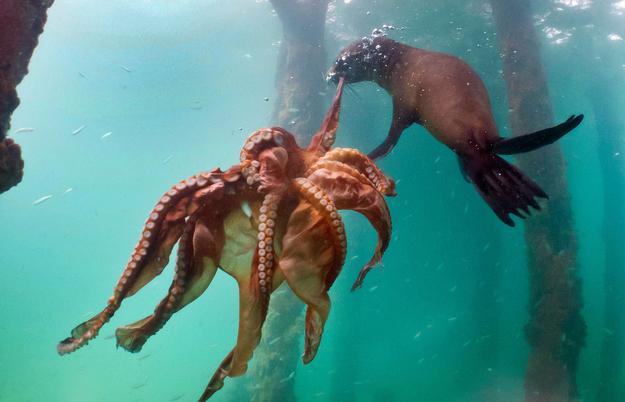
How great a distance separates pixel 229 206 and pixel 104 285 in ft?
460

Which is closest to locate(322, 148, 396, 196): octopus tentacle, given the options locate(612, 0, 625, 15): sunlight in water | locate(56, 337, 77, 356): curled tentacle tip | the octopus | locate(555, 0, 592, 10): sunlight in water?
the octopus

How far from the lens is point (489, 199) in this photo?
10.1ft

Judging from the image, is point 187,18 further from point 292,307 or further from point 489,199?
point 489,199

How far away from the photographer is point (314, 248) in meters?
2.11

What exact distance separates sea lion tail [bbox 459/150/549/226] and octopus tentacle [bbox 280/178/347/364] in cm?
147

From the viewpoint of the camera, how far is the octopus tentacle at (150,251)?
77.6 inches

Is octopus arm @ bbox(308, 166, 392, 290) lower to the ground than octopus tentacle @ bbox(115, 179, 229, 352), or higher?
higher

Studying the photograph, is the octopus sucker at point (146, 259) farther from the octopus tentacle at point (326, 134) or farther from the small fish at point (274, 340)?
the small fish at point (274, 340)

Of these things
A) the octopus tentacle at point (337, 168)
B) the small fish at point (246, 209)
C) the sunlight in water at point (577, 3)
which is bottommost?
the small fish at point (246, 209)

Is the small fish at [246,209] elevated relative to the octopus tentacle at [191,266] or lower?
elevated

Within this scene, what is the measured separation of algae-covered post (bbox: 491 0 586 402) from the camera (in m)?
12.2

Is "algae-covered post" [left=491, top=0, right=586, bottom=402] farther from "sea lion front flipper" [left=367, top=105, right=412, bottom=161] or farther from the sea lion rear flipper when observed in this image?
the sea lion rear flipper

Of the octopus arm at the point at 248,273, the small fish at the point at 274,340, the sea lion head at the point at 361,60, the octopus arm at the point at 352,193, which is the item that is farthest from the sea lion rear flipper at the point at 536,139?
the small fish at the point at 274,340

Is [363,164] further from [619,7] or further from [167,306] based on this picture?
[619,7]
